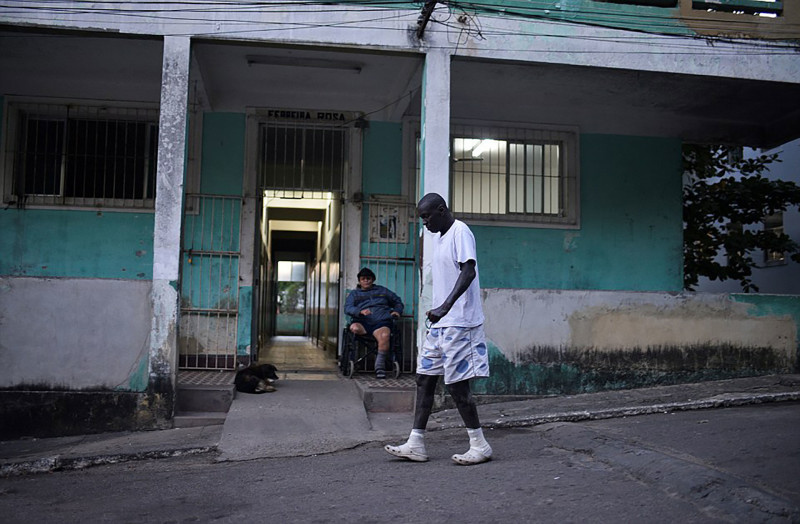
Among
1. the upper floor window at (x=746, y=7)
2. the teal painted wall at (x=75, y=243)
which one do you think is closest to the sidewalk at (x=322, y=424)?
the teal painted wall at (x=75, y=243)

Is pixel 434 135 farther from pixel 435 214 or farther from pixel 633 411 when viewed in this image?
pixel 633 411

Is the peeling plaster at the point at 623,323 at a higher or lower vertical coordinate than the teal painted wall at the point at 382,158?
lower

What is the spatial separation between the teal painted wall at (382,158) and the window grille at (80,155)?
8.70ft

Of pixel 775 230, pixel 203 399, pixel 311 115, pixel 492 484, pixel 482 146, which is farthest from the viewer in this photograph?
pixel 775 230

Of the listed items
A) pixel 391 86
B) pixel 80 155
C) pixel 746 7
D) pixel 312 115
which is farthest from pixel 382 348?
pixel 746 7

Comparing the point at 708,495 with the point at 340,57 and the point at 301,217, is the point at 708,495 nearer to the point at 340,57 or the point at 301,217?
the point at 340,57

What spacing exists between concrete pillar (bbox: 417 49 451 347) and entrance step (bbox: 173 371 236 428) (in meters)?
1.90

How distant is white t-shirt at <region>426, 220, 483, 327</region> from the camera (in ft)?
15.2

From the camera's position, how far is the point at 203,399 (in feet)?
22.2

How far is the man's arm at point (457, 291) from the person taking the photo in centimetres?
451

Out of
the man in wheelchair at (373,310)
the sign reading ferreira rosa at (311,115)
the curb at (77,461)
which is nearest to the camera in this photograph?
the curb at (77,461)

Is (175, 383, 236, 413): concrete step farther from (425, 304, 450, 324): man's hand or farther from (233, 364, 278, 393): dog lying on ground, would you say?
(425, 304, 450, 324): man's hand

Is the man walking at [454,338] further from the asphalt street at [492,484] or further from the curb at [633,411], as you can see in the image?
the curb at [633,411]

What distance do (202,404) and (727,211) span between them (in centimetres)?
848
